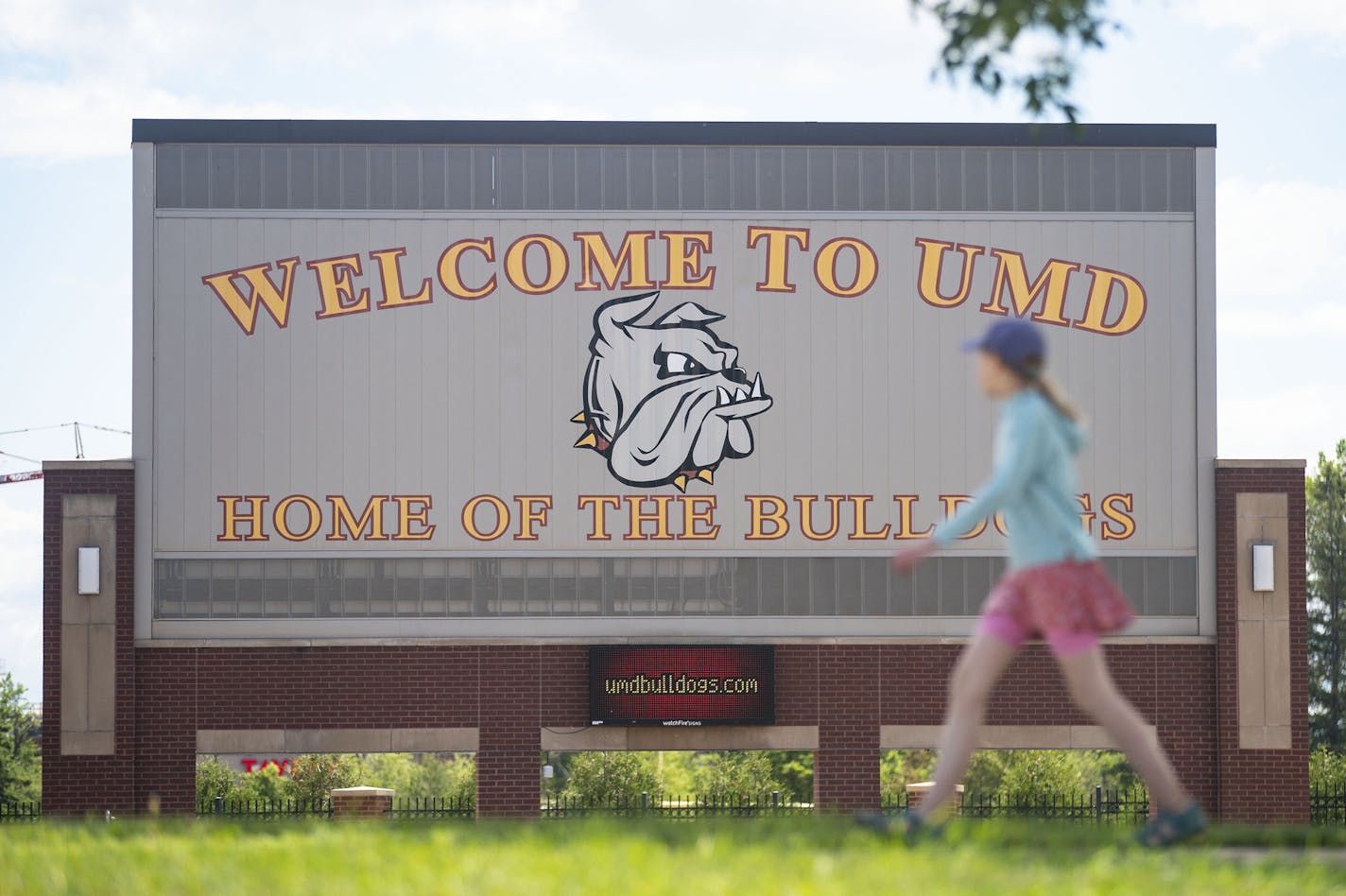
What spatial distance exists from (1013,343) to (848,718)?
15.9m

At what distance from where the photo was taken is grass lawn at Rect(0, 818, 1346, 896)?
5758 mm

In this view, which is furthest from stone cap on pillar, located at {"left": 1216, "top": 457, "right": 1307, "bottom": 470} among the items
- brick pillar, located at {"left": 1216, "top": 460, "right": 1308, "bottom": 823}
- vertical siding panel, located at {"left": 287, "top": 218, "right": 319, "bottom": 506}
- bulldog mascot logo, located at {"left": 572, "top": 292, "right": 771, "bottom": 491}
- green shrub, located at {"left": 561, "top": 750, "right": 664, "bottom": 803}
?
green shrub, located at {"left": 561, "top": 750, "right": 664, "bottom": 803}

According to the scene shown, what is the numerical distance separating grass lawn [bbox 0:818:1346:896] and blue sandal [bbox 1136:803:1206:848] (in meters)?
0.09

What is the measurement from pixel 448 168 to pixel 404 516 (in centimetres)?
474

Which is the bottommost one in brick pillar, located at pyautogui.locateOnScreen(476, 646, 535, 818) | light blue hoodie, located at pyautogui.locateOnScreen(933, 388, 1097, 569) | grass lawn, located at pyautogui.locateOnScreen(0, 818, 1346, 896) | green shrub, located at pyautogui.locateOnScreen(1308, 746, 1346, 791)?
green shrub, located at pyautogui.locateOnScreen(1308, 746, 1346, 791)

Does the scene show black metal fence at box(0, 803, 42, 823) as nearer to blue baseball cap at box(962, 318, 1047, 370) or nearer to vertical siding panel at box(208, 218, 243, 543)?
vertical siding panel at box(208, 218, 243, 543)

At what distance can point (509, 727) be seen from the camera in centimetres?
2219

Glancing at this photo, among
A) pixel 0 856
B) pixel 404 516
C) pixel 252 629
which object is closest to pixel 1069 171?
pixel 404 516

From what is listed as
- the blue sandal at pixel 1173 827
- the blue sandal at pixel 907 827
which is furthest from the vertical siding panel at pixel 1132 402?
the blue sandal at pixel 907 827

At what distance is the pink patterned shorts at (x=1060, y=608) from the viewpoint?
683 cm

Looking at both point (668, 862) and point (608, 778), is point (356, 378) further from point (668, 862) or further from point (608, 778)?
point (608, 778)

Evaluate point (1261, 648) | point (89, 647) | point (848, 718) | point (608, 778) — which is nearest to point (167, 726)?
point (89, 647)

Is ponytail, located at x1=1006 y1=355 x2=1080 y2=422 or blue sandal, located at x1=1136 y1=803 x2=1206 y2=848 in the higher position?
ponytail, located at x1=1006 y1=355 x2=1080 y2=422

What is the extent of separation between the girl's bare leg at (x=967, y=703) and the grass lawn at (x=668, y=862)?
26 cm
